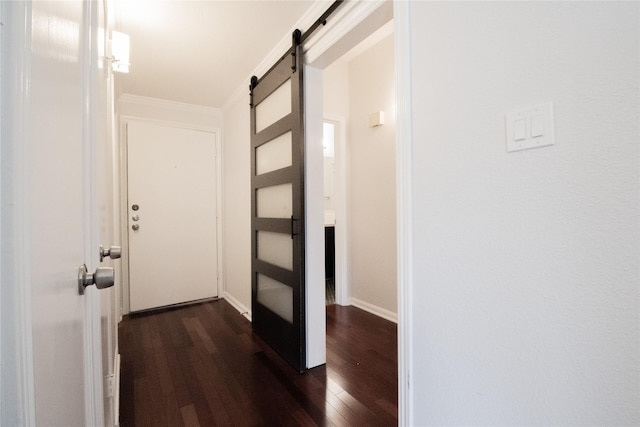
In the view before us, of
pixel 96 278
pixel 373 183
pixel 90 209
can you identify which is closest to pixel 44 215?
pixel 96 278

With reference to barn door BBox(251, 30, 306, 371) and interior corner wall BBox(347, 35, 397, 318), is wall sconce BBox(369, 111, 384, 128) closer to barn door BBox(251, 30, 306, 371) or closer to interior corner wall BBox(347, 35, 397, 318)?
interior corner wall BBox(347, 35, 397, 318)

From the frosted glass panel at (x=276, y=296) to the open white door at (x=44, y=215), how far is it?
1445 mm

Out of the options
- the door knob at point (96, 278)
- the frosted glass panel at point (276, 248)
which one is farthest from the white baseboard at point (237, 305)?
the door knob at point (96, 278)

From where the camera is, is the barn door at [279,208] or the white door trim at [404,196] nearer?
the white door trim at [404,196]

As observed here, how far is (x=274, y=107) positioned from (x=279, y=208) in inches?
31.7

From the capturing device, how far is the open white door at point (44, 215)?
0.26 meters

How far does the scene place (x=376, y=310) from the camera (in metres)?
2.98

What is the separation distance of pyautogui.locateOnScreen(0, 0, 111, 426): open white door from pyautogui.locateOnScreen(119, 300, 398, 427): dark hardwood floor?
41.3 inches

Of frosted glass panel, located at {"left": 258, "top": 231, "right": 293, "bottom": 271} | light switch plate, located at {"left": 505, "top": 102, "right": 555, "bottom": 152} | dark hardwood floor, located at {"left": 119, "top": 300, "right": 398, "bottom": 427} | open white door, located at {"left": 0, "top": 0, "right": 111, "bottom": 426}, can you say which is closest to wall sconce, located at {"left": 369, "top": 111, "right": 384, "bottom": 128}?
frosted glass panel, located at {"left": 258, "top": 231, "right": 293, "bottom": 271}

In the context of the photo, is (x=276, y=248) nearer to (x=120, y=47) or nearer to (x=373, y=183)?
(x=373, y=183)

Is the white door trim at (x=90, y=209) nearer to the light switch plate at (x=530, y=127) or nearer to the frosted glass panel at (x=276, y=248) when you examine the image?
the light switch plate at (x=530, y=127)

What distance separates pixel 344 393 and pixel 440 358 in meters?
0.87

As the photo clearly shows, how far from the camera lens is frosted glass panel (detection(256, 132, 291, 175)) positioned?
2107 millimetres

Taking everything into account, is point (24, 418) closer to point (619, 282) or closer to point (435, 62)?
point (619, 282)
